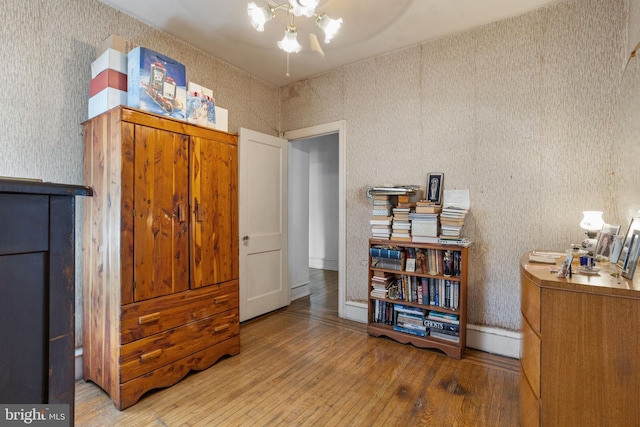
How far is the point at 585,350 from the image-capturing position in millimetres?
A: 1222

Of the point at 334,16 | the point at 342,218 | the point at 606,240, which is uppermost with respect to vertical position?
the point at 334,16

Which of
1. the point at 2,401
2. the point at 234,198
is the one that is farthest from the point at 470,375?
the point at 2,401

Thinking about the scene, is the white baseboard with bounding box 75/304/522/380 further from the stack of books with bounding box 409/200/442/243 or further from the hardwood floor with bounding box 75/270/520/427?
the stack of books with bounding box 409/200/442/243

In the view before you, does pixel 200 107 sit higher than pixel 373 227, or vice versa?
pixel 200 107

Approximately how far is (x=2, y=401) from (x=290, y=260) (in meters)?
3.41

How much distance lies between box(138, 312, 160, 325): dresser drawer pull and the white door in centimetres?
123

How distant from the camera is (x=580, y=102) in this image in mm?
2219

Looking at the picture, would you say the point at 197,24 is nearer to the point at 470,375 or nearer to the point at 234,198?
the point at 234,198

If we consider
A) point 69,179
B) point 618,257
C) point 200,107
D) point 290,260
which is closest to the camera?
point 618,257

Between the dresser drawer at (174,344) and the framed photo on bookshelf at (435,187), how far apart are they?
6.67 feet

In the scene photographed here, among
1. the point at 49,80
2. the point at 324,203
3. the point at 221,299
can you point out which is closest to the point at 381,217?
the point at 221,299

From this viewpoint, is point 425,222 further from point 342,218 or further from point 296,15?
point 296,15

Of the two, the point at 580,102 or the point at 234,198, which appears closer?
the point at 580,102

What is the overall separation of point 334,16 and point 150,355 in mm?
2877
